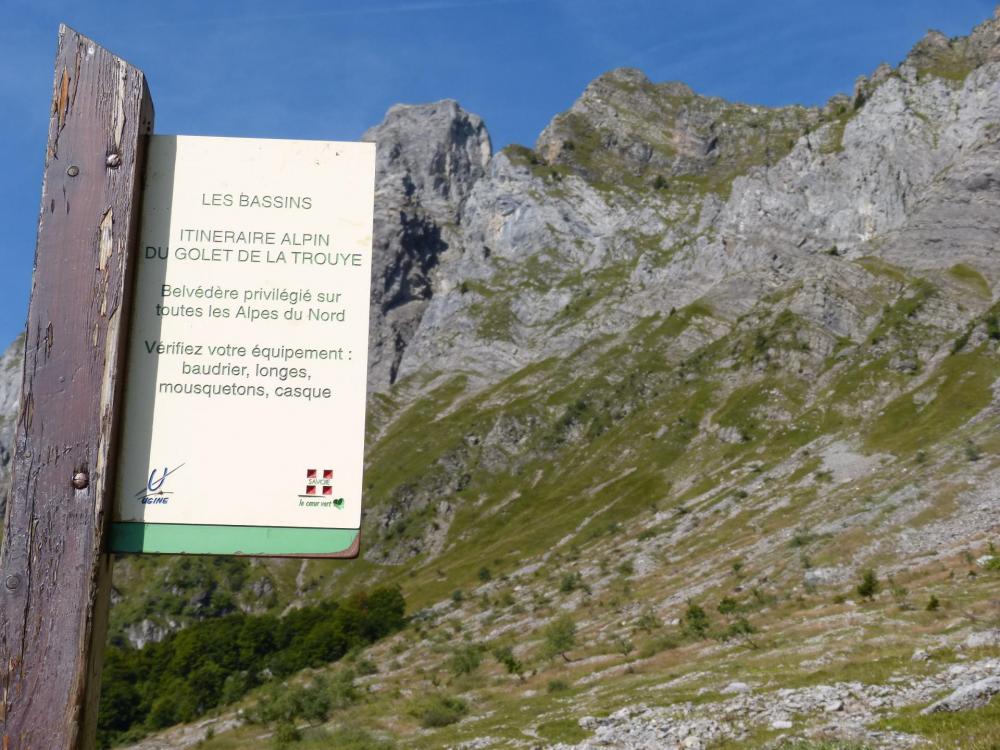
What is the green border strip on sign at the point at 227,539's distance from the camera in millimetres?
5992

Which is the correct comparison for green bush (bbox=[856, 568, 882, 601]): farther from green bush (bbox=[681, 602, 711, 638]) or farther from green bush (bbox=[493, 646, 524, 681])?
green bush (bbox=[493, 646, 524, 681])

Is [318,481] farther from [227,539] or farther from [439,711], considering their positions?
[439,711]

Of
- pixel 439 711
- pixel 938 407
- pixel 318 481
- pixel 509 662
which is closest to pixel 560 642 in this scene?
pixel 509 662

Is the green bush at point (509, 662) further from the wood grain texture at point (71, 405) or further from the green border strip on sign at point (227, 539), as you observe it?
the wood grain texture at point (71, 405)

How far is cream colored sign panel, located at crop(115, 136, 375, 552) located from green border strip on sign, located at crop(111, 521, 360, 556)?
5 centimetres

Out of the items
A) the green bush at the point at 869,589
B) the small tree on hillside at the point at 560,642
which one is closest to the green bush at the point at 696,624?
the small tree on hillside at the point at 560,642

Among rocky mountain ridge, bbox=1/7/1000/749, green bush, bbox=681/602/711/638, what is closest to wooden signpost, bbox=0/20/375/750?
rocky mountain ridge, bbox=1/7/1000/749

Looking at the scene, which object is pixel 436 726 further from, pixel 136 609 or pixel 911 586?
pixel 136 609

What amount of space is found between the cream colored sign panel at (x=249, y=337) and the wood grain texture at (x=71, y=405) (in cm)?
24

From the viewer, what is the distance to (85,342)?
19.6 feet

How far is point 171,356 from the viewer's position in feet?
20.7

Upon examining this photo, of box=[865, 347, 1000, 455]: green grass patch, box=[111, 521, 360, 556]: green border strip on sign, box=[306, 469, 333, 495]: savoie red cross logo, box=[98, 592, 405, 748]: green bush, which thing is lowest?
box=[98, 592, 405, 748]: green bush

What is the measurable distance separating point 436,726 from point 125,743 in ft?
266

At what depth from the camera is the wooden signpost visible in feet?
18.9
